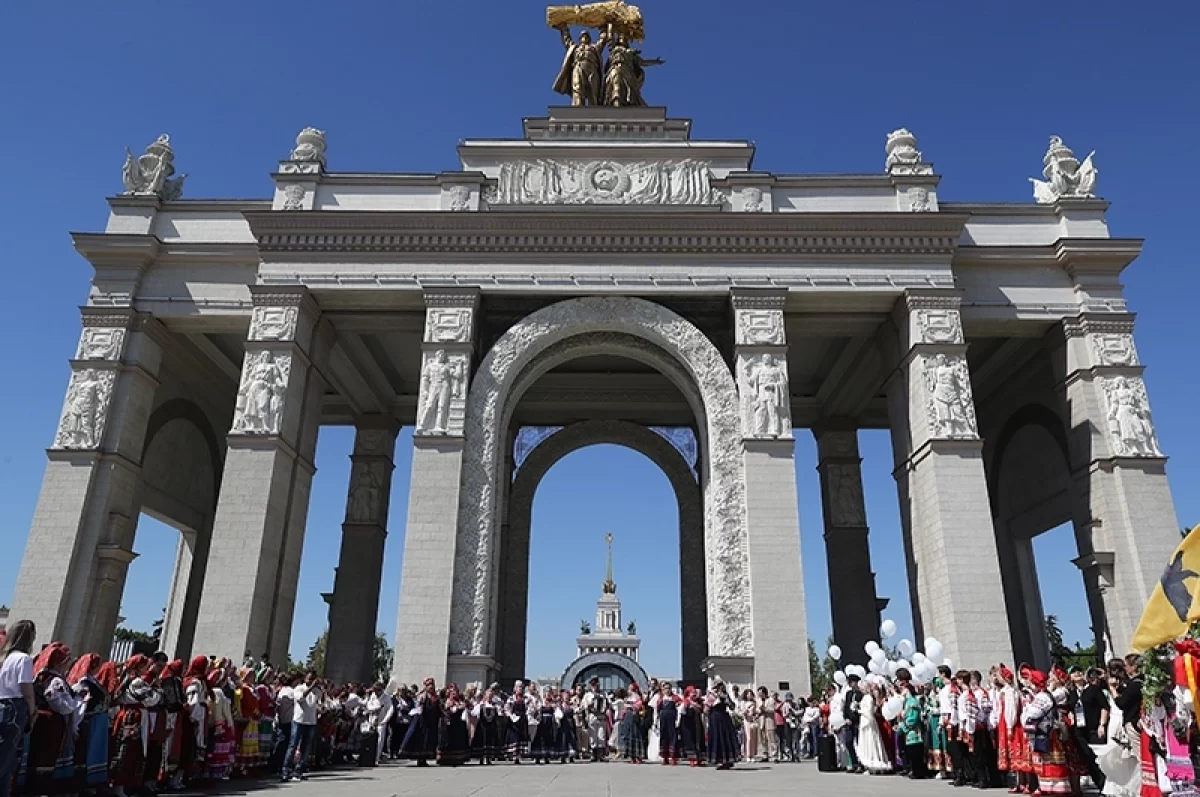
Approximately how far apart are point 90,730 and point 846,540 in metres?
21.5

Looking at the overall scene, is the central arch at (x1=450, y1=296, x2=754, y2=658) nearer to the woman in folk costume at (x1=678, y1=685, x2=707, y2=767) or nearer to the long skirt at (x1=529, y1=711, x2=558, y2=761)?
the long skirt at (x1=529, y1=711, x2=558, y2=761)

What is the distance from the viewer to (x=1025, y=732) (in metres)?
9.57

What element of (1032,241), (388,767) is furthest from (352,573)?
(1032,241)

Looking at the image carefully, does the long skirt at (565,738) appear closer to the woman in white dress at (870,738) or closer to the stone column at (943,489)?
the woman in white dress at (870,738)

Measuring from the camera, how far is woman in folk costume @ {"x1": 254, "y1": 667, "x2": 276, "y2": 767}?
37.7ft

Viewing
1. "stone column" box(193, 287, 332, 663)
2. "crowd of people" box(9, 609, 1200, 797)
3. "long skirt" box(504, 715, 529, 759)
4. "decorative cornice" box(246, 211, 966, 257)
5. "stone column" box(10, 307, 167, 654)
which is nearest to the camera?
"crowd of people" box(9, 609, 1200, 797)

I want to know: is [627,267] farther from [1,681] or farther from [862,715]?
[1,681]

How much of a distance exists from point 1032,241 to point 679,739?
15.8 m

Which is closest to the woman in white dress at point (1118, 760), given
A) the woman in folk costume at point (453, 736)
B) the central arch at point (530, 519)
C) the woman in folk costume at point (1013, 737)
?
the woman in folk costume at point (1013, 737)

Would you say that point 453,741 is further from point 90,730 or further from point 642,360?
point 642,360

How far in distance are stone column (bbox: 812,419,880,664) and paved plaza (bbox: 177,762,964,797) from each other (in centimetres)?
1193

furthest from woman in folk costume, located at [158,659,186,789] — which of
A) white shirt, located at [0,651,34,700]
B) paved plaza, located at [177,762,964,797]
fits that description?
white shirt, located at [0,651,34,700]

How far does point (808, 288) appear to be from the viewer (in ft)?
65.8

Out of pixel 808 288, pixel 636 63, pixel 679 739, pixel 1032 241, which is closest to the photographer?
pixel 679 739
